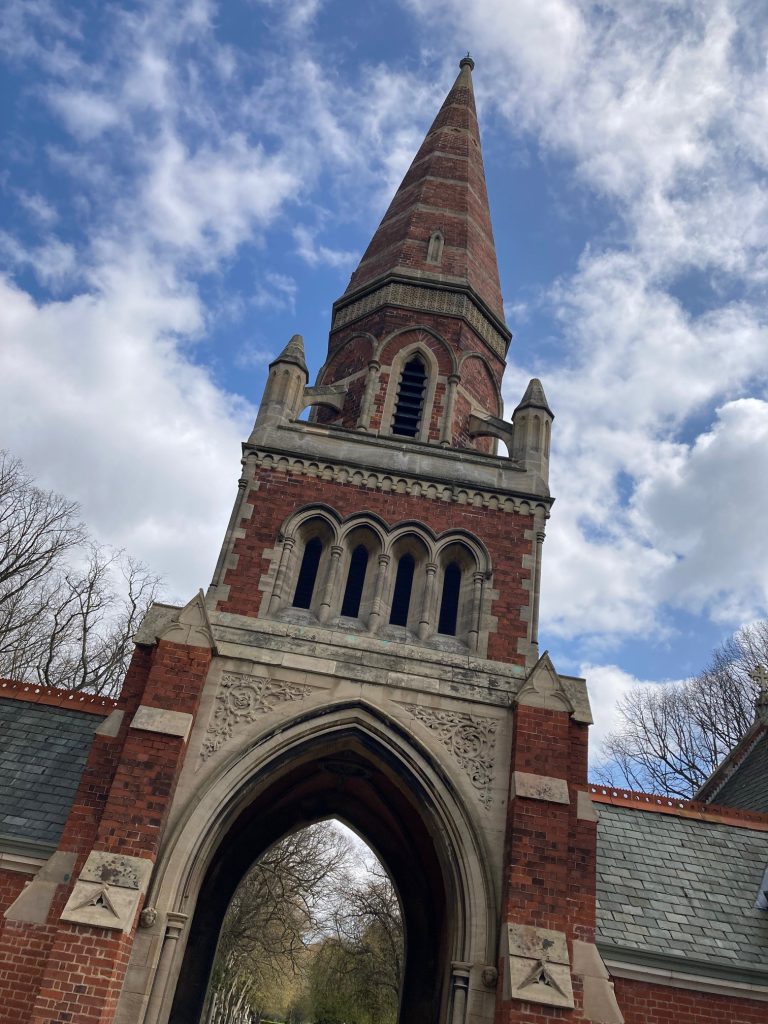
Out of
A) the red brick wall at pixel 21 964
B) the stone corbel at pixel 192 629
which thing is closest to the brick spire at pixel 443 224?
the stone corbel at pixel 192 629

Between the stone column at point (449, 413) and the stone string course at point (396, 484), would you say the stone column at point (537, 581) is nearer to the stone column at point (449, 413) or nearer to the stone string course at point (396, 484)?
the stone string course at point (396, 484)

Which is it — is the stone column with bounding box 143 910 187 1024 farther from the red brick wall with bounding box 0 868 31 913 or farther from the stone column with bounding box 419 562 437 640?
the stone column with bounding box 419 562 437 640

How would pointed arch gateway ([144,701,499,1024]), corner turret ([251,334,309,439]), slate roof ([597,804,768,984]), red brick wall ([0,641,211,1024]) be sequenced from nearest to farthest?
red brick wall ([0,641,211,1024]), pointed arch gateway ([144,701,499,1024]), slate roof ([597,804,768,984]), corner turret ([251,334,309,439])

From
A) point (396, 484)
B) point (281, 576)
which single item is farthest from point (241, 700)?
point (396, 484)

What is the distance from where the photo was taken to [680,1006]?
400 inches

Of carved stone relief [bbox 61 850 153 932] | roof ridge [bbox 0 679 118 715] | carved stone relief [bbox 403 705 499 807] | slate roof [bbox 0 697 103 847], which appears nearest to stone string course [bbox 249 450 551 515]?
carved stone relief [bbox 403 705 499 807]

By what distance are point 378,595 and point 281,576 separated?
1.53m

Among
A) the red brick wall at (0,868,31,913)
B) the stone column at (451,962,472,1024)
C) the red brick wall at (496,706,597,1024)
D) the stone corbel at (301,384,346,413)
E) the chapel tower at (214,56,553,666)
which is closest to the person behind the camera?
the stone column at (451,962,472,1024)

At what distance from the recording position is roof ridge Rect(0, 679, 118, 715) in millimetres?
13039

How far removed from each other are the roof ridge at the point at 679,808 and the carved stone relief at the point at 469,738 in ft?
11.1

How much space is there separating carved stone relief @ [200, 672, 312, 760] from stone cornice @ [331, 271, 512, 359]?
9.49 metres

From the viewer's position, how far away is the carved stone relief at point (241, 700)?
34.6ft

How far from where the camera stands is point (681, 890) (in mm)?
11641

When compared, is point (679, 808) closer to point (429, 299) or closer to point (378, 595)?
point (378, 595)
